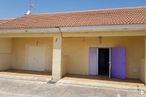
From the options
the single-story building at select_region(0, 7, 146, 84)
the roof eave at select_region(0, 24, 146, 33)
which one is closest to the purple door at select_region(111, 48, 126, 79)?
the single-story building at select_region(0, 7, 146, 84)

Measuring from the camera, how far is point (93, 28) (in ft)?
34.1

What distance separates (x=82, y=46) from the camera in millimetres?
13719

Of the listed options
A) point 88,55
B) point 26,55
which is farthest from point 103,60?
point 26,55

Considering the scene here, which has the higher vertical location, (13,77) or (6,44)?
(6,44)

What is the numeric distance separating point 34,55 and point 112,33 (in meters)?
8.79

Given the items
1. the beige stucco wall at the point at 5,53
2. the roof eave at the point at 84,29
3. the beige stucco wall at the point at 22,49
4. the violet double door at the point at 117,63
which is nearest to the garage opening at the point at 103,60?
the violet double door at the point at 117,63

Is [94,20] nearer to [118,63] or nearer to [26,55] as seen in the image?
[118,63]

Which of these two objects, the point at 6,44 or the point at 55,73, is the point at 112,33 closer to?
the point at 55,73

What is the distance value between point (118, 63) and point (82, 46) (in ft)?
11.7

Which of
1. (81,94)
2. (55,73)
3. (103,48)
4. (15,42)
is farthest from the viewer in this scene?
(15,42)

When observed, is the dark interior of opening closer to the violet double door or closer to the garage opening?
the garage opening

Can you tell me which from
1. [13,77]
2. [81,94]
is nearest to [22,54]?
[13,77]

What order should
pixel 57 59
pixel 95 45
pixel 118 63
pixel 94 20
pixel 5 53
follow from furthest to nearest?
1. pixel 5 53
2. pixel 95 45
3. pixel 118 63
4. pixel 94 20
5. pixel 57 59

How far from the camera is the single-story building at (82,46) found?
415 inches
